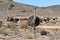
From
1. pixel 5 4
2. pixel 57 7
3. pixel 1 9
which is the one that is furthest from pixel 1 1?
pixel 57 7

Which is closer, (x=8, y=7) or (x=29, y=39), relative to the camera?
(x=29, y=39)

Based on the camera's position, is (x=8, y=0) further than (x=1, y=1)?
Yes

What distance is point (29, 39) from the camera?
23.8 meters

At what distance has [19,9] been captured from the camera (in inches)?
4998

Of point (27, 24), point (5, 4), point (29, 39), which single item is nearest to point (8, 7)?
point (5, 4)

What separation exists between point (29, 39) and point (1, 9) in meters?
88.5

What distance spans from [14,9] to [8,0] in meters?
13.0

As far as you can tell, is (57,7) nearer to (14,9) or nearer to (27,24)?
(14,9)

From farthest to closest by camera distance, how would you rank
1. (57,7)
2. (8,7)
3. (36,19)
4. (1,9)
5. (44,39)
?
1. (57,7)
2. (8,7)
3. (1,9)
4. (36,19)
5. (44,39)

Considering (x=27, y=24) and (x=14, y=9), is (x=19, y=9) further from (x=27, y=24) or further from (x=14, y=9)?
(x=27, y=24)

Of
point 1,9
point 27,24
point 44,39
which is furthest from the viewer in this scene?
point 1,9

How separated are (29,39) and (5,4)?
3869 inches

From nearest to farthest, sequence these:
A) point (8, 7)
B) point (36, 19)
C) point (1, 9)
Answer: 1. point (36, 19)
2. point (1, 9)
3. point (8, 7)

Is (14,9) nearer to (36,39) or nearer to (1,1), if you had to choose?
(1,1)
